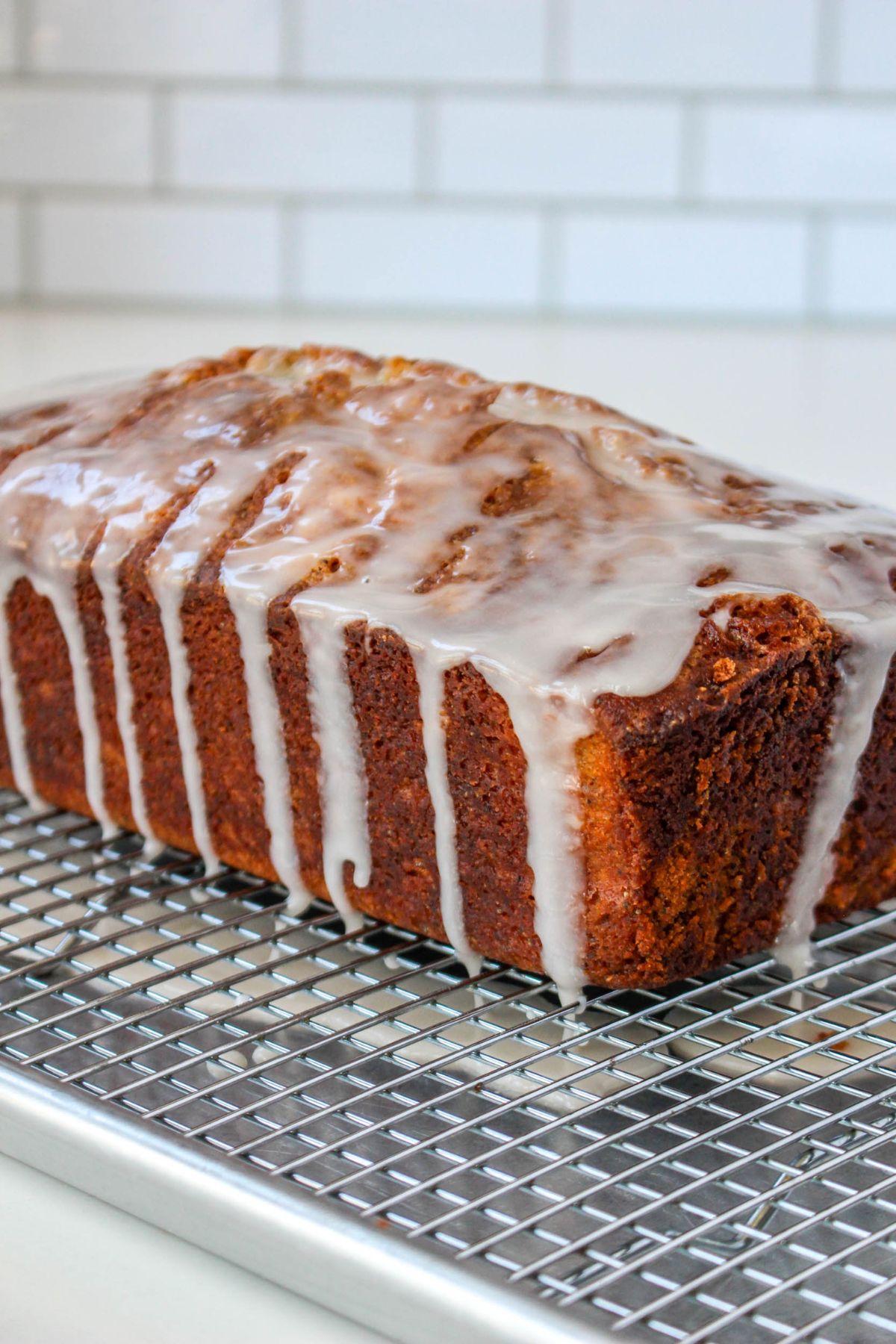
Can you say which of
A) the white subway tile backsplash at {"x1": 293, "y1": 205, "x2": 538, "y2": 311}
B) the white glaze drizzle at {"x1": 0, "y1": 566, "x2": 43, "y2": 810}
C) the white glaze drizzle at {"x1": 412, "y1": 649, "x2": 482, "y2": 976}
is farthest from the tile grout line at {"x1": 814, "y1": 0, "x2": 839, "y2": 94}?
the white glaze drizzle at {"x1": 412, "y1": 649, "x2": 482, "y2": 976}

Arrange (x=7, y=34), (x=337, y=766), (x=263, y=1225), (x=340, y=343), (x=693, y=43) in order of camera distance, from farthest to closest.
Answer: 1. (x=7, y=34)
2. (x=693, y=43)
3. (x=340, y=343)
4. (x=337, y=766)
5. (x=263, y=1225)

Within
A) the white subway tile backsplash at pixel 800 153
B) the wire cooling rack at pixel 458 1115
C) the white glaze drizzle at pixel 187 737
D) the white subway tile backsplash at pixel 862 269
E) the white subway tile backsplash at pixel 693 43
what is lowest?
the wire cooling rack at pixel 458 1115

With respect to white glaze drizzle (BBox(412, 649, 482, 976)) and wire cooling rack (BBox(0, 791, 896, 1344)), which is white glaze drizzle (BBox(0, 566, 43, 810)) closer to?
wire cooling rack (BBox(0, 791, 896, 1344))

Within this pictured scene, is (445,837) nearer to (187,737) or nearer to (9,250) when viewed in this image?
(187,737)

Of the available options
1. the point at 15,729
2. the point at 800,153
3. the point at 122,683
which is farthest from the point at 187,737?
the point at 800,153

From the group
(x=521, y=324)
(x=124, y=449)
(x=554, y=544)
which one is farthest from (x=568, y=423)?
(x=521, y=324)

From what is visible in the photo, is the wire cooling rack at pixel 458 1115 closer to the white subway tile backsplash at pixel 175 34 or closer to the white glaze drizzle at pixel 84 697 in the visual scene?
the white glaze drizzle at pixel 84 697

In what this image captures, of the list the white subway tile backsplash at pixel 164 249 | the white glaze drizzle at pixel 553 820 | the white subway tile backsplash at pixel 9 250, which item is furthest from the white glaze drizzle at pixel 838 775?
the white subway tile backsplash at pixel 9 250
